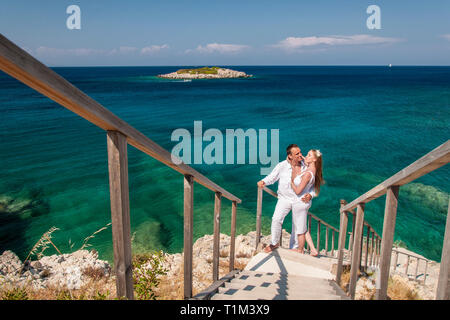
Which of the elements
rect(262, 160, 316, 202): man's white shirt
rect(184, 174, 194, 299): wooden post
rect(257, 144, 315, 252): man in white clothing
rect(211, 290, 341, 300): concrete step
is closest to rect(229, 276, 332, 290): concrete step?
rect(211, 290, 341, 300): concrete step

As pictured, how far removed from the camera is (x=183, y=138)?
24844 mm

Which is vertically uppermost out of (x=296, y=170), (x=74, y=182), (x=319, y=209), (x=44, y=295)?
(x=296, y=170)

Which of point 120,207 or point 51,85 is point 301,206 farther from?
point 51,85

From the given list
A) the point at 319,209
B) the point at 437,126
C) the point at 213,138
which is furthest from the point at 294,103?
the point at 319,209

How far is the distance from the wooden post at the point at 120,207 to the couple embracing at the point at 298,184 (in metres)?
3.60

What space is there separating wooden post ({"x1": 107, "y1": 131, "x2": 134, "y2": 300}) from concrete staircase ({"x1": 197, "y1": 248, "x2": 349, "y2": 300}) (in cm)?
126

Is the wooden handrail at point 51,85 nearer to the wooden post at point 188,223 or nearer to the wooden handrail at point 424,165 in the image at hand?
the wooden post at point 188,223

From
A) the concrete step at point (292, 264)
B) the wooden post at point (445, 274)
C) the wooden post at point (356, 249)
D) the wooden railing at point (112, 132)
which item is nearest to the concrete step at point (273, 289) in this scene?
the wooden post at point (356, 249)

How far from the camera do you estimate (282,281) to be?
13.0ft

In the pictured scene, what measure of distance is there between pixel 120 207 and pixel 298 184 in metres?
3.83

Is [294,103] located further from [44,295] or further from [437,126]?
[44,295]

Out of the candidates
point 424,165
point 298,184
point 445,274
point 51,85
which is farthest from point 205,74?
point 445,274
